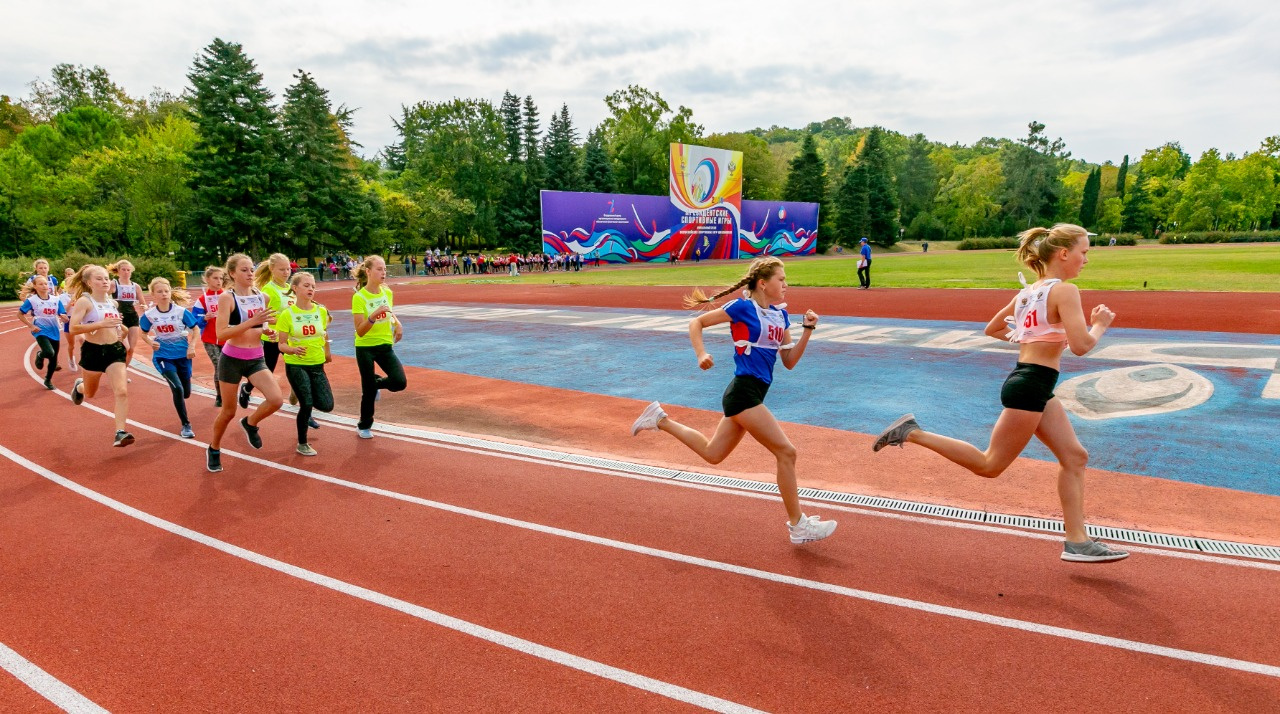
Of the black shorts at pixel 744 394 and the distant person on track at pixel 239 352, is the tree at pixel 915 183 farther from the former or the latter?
the black shorts at pixel 744 394

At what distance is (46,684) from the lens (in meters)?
3.73

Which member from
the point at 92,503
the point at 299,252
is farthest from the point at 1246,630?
the point at 299,252

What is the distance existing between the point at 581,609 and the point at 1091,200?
11915cm

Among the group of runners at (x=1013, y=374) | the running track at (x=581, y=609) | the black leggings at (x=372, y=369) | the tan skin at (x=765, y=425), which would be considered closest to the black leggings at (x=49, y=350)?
the running track at (x=581, y=609)

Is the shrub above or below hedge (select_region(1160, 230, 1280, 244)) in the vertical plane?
below

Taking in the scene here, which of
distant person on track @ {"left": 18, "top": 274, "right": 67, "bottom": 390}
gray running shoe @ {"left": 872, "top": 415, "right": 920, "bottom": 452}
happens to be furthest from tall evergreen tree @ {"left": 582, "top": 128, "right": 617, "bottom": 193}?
gray running shoe @ {"left": 872, "top": 415, "right": 920, "bottom": 452}

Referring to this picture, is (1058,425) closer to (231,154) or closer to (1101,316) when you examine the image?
(1101,316)

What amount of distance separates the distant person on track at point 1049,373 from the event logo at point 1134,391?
4685 mm

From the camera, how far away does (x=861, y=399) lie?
32.7ft

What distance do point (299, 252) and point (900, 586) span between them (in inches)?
2248

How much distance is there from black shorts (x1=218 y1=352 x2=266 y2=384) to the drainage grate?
1.95 metres

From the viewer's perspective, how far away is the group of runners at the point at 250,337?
7238 mm

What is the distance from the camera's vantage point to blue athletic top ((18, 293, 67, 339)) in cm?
1234

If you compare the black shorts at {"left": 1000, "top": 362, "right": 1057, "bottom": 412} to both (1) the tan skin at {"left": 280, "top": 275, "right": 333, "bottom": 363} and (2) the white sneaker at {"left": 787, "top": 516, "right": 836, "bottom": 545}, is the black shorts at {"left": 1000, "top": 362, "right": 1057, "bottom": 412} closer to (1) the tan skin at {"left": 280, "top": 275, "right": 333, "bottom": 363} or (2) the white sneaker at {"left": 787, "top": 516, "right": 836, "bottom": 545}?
(2) the white sneaker at {"left": 787, "top": 516, "right": 836, "bottom": 545}
